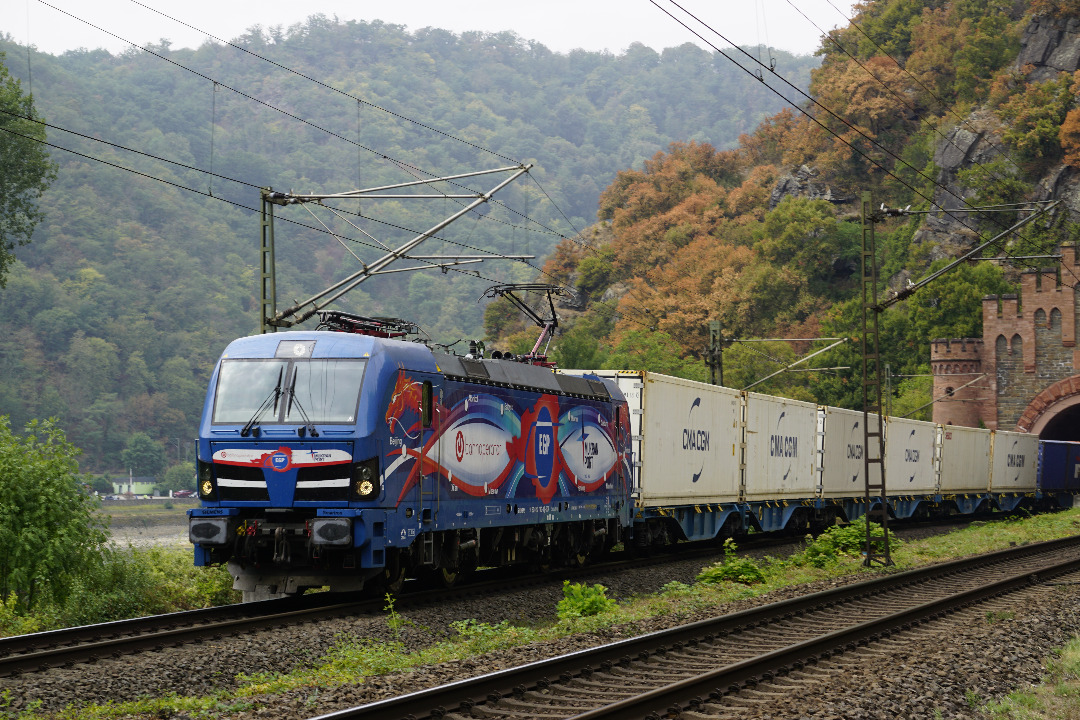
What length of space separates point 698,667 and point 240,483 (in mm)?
6543

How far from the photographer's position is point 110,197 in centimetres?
12388

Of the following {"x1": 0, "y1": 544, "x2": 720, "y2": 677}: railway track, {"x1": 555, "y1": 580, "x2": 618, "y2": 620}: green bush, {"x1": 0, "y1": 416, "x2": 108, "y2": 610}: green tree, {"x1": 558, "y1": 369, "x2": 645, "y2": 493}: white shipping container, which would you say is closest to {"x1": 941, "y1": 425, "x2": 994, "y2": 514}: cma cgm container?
{"x1": 558, "y1": 369, "x2": 645, "y2": 493}: white shipping container

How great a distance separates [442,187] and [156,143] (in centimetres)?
3803

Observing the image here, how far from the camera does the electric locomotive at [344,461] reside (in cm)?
1440

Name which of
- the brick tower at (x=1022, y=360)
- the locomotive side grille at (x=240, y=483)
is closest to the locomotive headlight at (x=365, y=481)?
the locomotive side grille at (x=240, y=483)

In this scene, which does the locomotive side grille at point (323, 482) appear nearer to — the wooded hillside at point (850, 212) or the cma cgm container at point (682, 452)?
the cma cgm container at point (682, 452)

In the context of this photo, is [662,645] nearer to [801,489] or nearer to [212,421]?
[212,421]

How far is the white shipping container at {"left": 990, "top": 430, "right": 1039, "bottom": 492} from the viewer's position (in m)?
50.2

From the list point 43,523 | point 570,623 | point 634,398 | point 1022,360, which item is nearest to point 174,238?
point 1022,360

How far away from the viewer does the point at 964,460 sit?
4588 centimetres

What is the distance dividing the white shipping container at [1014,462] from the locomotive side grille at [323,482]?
41.3m

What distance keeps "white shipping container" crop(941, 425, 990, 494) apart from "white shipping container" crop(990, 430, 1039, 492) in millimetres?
1183

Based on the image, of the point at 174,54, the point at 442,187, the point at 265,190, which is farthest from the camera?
the point at 174,54

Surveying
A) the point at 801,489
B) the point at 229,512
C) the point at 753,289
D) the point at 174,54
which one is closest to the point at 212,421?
the point at 229,512
